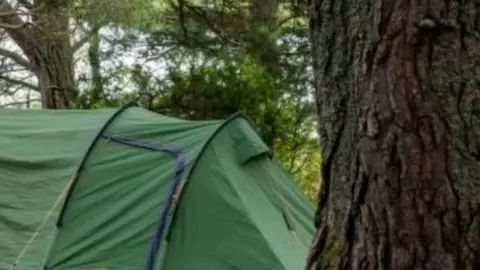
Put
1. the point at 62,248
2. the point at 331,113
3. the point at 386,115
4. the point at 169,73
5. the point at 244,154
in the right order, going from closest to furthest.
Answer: the point at 386,115 → the point at 331,113 → the point at 62,248 → the point at 244,154 → the point at 169,73

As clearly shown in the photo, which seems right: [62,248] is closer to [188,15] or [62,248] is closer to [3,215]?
[3,215]

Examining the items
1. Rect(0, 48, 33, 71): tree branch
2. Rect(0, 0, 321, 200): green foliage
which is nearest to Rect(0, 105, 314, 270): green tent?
Rect(0, 0, 321, 200): green foliage

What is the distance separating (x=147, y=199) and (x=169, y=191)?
0.39ft

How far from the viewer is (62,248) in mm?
4094

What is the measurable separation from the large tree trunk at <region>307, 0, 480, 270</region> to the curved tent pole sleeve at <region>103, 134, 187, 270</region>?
2.50 metres

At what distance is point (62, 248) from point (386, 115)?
2879 millimetres

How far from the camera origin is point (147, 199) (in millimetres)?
4180

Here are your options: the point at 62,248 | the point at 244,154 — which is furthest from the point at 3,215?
the point at 244,154

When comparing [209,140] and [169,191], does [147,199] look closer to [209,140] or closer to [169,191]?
[169,191]

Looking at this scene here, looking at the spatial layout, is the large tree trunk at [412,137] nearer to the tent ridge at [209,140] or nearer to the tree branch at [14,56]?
the tent ridge at [209,140]

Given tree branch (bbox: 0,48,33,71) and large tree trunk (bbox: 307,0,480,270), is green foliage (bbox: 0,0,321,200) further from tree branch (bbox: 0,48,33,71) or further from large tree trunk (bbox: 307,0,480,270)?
large tree trunk (bbox: 307,0,480,270)

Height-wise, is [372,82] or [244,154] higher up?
[372,82]

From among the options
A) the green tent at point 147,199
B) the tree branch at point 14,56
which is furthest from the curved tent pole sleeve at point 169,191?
the tree branch at point 14,56

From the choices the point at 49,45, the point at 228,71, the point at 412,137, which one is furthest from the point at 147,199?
the point at 49,45
